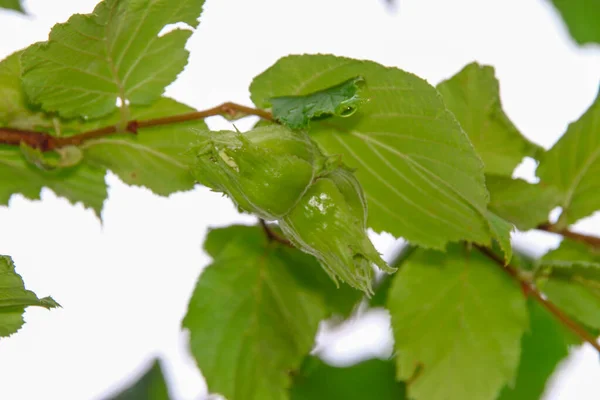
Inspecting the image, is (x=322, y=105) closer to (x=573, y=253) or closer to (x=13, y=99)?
(x=13, y=99)

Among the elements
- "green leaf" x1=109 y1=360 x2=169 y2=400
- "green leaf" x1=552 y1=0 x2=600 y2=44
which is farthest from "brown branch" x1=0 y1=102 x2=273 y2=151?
"green leaf" x1=552 y1=0 x2=600 y2=44

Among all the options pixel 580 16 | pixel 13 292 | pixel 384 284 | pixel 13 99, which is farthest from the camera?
pixel 580 16

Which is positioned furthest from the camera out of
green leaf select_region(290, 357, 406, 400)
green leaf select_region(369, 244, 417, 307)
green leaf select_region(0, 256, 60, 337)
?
green leaf select_region(290, 357, 406, 400)

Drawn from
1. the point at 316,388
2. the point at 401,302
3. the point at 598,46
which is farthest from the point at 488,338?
the point at 598,46

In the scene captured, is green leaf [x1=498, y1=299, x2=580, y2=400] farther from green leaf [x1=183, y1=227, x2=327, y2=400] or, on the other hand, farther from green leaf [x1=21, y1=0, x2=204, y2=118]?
green leaf [x1=21, y1=0, x2=204, y2=118]

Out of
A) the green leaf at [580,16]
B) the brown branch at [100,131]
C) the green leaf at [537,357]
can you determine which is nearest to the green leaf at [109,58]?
the brown branch at [100,131]

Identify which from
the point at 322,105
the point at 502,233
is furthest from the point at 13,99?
the point at 502,233
